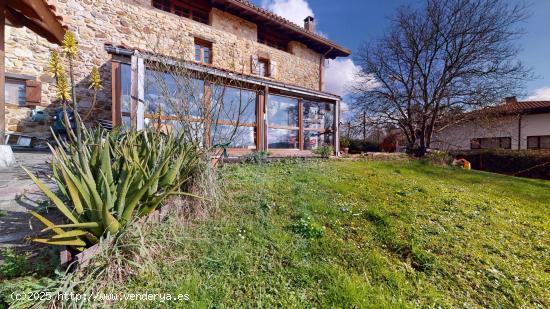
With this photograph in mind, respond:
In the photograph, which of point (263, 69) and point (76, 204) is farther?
point (263, 69)

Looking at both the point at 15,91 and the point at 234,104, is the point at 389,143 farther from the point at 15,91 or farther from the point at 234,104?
the point at 15,91

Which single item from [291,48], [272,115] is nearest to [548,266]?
[272,115]

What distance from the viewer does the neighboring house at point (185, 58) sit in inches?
219

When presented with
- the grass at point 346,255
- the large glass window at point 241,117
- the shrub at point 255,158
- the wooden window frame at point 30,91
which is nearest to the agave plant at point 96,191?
the grass at point 346,255

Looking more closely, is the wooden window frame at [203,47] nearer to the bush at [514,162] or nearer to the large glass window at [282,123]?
the large glass window at [282,123]

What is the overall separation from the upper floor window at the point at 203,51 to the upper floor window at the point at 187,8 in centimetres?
99

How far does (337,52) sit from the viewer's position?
13.8m

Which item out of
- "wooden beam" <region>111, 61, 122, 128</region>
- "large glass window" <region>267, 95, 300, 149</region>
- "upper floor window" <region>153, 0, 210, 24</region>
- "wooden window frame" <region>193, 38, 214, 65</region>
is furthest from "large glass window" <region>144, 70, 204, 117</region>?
"upper floor window" <region>153, 0, 210, 24</region>

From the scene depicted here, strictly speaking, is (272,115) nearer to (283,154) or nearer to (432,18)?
(283,154)

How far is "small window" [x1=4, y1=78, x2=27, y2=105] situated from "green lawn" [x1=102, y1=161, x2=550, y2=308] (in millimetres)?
8074

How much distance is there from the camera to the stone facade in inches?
A: 264

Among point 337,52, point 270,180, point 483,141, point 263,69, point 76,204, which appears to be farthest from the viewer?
point 483,141

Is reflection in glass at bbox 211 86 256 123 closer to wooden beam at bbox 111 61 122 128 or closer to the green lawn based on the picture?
the green lawn

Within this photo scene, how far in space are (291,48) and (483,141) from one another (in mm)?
16583
